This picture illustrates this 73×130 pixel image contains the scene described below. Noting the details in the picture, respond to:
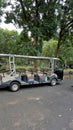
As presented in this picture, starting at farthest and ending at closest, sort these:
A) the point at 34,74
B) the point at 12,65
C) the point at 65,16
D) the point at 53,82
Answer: the point at 65,16 → the point at 53,82 → the point at 34,74 → the point at 12,65

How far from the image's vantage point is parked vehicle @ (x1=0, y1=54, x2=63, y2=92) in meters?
9.18

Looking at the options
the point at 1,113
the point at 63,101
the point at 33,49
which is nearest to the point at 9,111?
the point at 1,113

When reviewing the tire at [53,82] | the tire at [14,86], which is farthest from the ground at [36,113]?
the tire at [53,82]

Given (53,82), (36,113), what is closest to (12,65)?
(53,82)

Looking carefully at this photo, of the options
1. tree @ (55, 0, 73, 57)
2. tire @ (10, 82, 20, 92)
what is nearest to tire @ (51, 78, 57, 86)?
tire @ (10, 82, 20, 92)

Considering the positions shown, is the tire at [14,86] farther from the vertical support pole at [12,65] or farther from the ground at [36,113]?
the ground at [36,113]

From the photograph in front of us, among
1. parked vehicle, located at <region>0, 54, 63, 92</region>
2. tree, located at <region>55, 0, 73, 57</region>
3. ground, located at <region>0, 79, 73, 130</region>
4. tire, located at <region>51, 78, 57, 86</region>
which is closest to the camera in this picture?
ground, located at <region>0, 79, 73, 130</region>

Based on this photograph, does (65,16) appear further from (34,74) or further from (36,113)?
(36,113)

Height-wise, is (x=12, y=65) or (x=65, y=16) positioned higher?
(x=65, y=16)

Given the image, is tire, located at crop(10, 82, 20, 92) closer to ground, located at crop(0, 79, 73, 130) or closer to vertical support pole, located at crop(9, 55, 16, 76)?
vertical support pole, located at crop(9, 55, 16, 76)

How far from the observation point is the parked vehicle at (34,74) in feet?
30.1

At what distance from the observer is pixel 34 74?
1038 centimetres

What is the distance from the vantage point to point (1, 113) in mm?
5594

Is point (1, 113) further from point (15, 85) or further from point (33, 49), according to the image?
point (33, 49)
